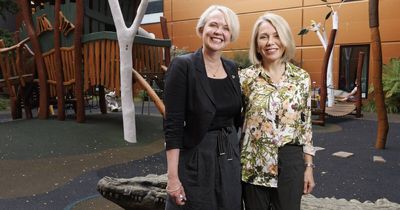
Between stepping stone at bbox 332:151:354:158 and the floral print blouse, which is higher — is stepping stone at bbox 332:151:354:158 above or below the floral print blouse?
below

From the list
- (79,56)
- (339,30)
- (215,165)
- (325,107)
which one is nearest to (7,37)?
(79,56)

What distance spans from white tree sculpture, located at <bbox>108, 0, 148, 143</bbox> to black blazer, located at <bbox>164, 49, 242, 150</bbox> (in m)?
4.87

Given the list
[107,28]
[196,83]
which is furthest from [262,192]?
[107,28]

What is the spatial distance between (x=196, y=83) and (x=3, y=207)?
303 centimetres

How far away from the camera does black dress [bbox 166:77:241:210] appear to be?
5.41ft

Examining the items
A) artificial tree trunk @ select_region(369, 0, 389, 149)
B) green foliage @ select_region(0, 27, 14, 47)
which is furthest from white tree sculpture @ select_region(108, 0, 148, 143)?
green foliage @ select_region(0, 27, 14, 47)

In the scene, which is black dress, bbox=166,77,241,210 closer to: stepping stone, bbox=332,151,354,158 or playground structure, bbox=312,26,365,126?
stepping stone, bbox=332,151,354,158

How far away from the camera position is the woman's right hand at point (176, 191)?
Result: 1.64 metres

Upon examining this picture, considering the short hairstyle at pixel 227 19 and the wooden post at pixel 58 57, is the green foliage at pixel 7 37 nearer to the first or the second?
the wooden post at pixel 58 57

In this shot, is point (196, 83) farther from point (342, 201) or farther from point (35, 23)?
point (35, 23)

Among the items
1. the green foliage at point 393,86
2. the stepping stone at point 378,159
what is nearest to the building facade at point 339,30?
the green foliage at point 393,86

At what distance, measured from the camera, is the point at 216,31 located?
1.67 m

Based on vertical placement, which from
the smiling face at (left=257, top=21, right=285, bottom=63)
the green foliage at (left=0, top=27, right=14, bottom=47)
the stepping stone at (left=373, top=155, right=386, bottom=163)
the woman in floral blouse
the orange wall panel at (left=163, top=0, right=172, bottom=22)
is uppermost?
the orange wall panel at (left=163, top=0, right=172, bottom=22)

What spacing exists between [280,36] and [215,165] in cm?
67
